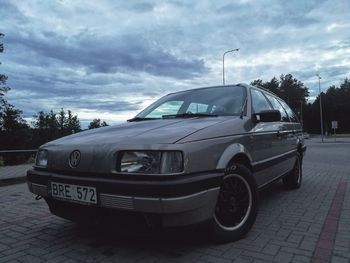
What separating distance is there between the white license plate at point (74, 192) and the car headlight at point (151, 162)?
1.09 ft

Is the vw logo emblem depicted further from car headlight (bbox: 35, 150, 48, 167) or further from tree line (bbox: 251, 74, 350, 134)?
tree line (bbox: 251, 74, 350, 134)

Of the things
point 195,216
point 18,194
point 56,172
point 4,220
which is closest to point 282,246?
point 195,216

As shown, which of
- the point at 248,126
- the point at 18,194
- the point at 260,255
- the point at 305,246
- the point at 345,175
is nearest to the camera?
the point at 260,255

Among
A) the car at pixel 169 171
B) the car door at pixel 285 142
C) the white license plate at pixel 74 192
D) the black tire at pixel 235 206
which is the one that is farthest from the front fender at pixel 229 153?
the car door at pixel 285 142

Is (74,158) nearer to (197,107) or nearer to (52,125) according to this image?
(197,107)

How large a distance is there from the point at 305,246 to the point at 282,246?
21cm

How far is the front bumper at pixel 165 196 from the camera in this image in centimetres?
265

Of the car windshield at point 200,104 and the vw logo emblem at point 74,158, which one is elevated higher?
the car windshield at point 200,104

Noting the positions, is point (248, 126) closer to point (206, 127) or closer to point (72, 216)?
point (206, 127)

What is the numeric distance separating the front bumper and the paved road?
8.4 inches

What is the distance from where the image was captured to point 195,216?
2.83 metres

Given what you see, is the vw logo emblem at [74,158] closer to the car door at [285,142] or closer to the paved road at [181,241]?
the paved road at [181,241]

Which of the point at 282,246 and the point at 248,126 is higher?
the point at 248,126

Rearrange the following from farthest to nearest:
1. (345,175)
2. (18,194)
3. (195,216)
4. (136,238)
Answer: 1. (345,175)
2. (18,194)
3. (136,238)
4. (195,216)
